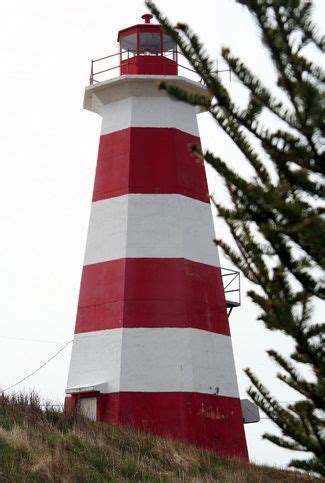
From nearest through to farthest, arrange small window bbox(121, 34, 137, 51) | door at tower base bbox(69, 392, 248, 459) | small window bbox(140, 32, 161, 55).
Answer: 1. door at tower base bbox(69, 392, 248, 459)
2. small window bbox(140, 32, 161, 55)
3. small window bbox(121, 34, 137, 51)

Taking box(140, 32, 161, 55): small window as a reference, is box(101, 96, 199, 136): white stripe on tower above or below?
below

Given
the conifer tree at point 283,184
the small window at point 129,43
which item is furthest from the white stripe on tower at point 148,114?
the conifer tree at point 283,184

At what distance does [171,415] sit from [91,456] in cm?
310

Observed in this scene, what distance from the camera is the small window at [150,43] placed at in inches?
625

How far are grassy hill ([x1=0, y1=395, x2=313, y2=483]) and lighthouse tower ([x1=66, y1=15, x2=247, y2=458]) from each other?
1139 mm

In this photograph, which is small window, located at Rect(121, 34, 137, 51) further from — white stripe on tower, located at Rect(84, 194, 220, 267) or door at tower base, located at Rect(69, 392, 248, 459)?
door at tower base, located at Rect(69, 392, 248, 459)

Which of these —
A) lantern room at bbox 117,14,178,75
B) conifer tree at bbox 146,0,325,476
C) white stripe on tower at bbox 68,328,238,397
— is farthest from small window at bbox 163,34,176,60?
conifer tree at bbox 146,0,325,476

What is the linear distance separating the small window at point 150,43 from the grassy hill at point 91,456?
718 centimetres

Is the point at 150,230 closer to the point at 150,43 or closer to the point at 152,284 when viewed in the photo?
the point at 152,284

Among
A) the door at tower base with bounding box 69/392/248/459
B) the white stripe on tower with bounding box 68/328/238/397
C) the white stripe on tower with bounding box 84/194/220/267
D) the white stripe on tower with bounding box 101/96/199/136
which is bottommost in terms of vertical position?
the door at tower base with bounding box 69/392/248/459

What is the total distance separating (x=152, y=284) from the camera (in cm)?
1398

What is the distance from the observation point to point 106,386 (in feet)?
44.9

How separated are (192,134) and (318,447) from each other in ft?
37.4

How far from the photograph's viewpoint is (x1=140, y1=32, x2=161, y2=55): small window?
52.1 ft
